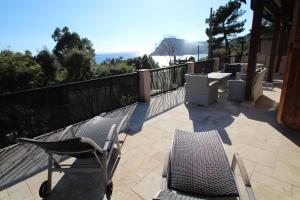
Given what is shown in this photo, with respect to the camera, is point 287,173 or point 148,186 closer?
point 148,186

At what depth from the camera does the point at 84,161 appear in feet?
8.55

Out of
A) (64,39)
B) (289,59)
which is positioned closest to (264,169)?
(289,59)

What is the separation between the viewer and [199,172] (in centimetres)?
169

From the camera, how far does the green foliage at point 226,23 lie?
1942 cm

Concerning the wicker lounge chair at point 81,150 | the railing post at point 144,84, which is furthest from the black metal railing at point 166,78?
the wicker lounge chair at point 81,150

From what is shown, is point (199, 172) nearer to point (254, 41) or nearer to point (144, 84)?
point (144, 84)

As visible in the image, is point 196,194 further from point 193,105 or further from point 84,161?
point 193,105

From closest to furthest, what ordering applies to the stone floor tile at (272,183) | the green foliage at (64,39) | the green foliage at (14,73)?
1. the stone floor tile at (272,183)
2. the green foliage at (14,73)
3. the green foliage at (64,39)

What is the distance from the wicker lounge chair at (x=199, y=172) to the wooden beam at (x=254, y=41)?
363 centimetres

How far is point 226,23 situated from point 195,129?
851 inches

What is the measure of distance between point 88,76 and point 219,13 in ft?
51.8

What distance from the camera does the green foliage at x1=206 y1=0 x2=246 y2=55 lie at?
Result: 19420 millimetres

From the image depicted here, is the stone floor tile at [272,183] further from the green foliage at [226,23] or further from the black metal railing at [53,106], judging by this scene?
the green foliage at [226,23]

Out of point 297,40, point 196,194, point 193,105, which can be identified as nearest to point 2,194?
point 196,194
